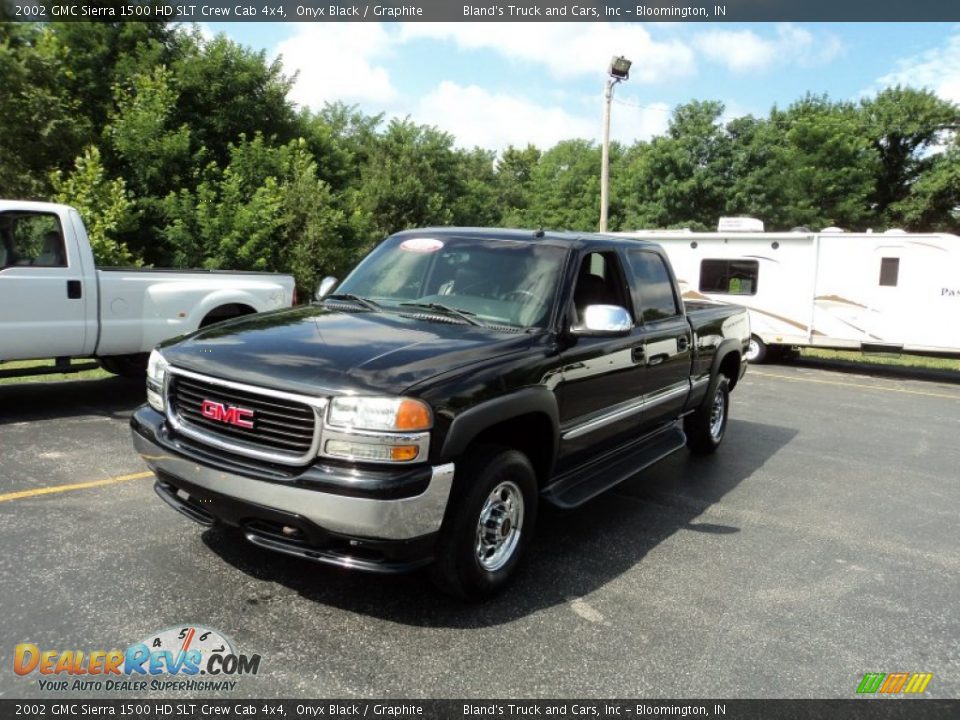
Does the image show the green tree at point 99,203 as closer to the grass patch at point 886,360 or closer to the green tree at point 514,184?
the grass patch at point 886,360

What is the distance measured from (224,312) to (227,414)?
5.36 metres

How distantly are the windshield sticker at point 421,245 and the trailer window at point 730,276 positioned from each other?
38.5 feet

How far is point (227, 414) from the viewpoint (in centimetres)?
319

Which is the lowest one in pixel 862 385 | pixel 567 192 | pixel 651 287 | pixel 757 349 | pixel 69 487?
pixel 862 385

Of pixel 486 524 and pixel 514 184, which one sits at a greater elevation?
pixel 514 184

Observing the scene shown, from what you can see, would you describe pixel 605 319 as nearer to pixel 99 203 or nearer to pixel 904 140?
pixel 99 203

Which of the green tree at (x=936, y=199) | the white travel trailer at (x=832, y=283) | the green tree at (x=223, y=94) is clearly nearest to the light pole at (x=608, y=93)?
the white travel trailer at (x=832, y=283)

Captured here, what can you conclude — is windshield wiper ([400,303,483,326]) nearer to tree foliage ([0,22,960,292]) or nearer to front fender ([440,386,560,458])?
front fender ([440,386,560,458])

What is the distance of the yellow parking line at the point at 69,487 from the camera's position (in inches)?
183

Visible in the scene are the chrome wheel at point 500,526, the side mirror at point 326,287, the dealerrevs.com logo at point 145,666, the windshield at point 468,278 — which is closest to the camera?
the dealerrevs.com logo at point 145,666

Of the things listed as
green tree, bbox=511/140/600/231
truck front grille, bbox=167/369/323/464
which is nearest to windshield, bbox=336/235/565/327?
truck front grille, bbox=167/369/323/464

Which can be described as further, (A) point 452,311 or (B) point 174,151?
(B) point 174,151

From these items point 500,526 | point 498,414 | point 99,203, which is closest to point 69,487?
point 500,526

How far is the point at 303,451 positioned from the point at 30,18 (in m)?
19.2
